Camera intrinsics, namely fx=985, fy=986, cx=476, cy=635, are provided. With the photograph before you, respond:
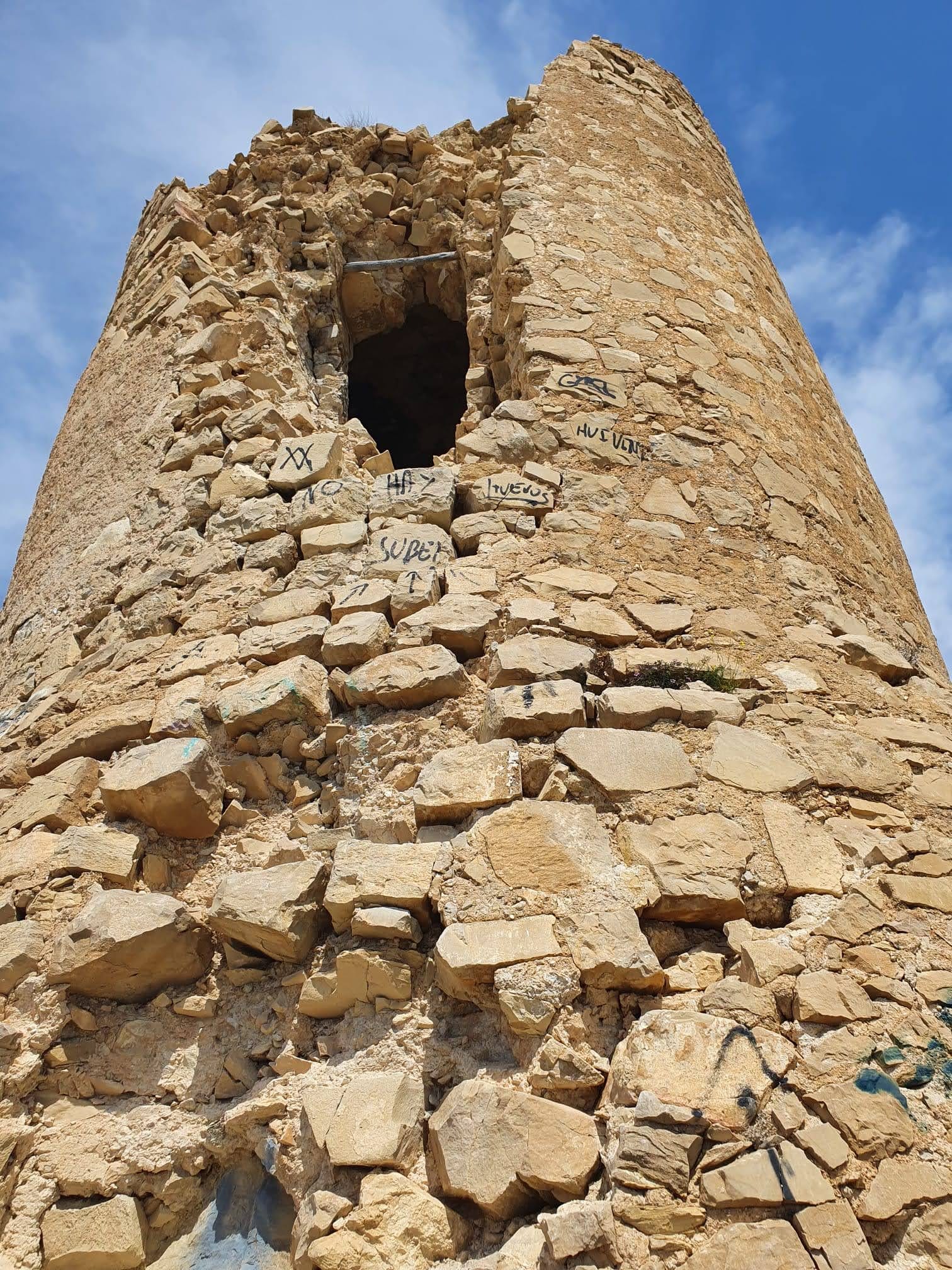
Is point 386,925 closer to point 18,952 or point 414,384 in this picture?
point 18,952

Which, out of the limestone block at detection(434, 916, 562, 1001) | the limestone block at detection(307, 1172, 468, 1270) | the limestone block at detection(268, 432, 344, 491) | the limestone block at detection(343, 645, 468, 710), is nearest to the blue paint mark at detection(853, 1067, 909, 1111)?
the limestone block at detection(434, 916, 562, 1001)

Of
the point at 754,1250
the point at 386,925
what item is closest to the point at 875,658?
the point at 386,925

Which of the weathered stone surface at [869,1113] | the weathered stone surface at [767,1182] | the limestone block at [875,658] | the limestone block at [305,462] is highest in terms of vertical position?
the limestone block at [305,462]

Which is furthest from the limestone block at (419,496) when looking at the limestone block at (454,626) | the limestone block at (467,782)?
the limestone block at (467,782)

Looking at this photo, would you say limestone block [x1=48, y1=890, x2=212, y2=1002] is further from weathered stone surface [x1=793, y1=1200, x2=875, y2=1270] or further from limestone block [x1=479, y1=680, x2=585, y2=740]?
weathered stone surface [x1=793, y1=1200, x2=875, y2=1270]

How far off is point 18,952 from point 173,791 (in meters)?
0.45

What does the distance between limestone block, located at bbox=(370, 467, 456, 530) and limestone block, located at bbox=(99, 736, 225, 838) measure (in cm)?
97

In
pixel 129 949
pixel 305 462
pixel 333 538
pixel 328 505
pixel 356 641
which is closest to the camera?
pixel 129 949

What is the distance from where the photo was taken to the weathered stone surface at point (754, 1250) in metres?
1.36

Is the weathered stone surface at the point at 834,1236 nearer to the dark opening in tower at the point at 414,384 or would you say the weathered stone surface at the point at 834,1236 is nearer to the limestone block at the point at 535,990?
the limestone block at the point at 535,990

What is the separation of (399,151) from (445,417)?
1689 mm

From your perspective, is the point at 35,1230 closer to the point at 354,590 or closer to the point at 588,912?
the point at 588,912

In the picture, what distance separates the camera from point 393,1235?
152 cm

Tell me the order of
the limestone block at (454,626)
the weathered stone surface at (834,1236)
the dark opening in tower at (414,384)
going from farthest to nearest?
the dark opening in tower at (414,384)
the limestone block at (454,626)
the weathered stone surface at (834,1236)
